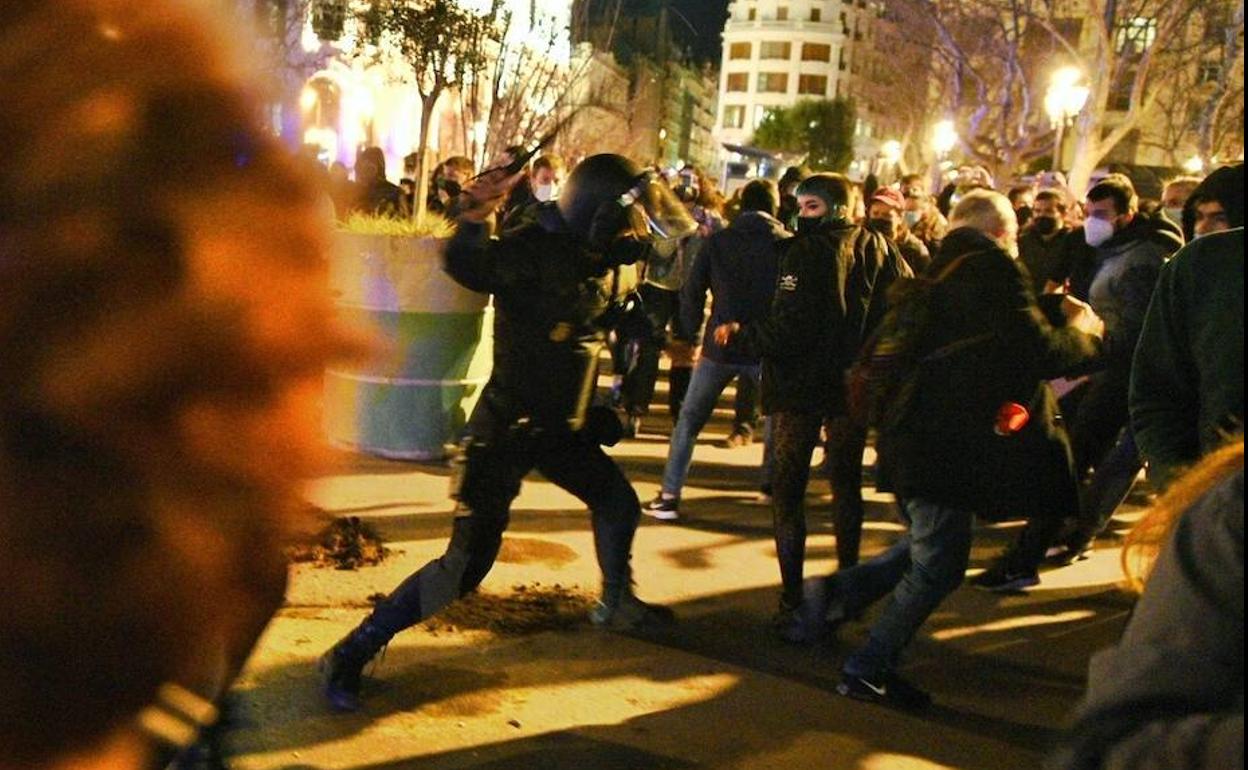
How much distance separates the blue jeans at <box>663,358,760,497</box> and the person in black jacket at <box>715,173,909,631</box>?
1504mm

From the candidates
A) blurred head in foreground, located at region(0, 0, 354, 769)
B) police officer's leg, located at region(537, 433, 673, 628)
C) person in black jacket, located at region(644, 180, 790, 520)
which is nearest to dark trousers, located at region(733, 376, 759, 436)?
person in black jacket, located at region(644, 180, 790, 520)

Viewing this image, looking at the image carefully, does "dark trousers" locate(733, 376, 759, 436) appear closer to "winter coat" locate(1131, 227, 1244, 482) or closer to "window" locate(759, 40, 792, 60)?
"winter coat" locate(1131, 227, 1244, 482)

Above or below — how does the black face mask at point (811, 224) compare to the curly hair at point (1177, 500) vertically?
above

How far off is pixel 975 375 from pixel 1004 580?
2.32 m

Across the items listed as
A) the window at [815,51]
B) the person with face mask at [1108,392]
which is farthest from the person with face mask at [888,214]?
the window at [815,51]

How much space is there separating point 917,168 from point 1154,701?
59.5 m

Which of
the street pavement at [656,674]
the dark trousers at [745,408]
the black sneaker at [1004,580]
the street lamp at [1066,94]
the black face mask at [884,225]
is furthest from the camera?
the street lamp at [1066,94]

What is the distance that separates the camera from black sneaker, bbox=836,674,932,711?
4.68 meters

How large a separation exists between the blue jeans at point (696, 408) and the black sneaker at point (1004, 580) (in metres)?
1.66

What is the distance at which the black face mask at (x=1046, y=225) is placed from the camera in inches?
352

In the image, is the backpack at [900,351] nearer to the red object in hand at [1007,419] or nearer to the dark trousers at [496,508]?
the red object in hand at [1007,419]

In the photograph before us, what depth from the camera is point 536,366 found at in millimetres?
4527

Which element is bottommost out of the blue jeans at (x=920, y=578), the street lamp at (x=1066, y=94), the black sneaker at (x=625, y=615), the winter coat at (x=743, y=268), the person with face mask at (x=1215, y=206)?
the black sneaker at (x=625, y=615)

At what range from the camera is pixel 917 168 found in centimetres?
5841
